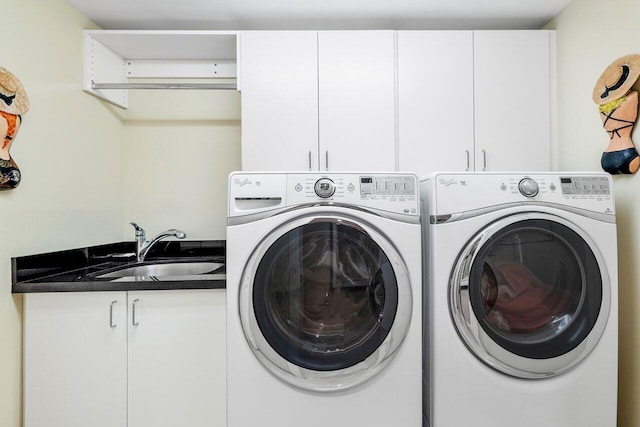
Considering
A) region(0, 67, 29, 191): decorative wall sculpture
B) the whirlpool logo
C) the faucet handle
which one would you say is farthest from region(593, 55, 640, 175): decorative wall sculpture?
region(0, 67, 29, 191): decorative wall sculpture

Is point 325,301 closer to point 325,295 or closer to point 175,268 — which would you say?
point 325,295

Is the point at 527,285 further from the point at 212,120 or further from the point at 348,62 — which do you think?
the point at 212,120

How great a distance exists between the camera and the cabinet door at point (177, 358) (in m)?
1.61

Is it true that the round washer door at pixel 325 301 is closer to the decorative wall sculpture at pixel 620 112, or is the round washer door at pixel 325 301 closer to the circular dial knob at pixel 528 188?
the circular dial knob at pixel 528 188

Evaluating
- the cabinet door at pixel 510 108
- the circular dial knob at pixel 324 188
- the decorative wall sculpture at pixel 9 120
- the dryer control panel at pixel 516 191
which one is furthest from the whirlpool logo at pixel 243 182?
the cabinet door at pixel 510 108

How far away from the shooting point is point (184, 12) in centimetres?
203

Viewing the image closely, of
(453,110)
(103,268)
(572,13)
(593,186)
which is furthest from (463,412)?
(572,13)

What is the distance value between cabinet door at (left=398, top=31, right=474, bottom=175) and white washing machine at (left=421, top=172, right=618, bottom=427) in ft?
1.99

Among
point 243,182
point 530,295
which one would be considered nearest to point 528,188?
point 530,295

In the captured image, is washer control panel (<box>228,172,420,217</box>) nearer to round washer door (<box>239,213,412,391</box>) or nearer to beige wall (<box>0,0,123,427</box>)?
round washer door (<box>239,213,412,391</box>)

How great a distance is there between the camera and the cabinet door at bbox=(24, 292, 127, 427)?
1.59 meters

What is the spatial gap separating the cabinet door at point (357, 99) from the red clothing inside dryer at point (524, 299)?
861mm

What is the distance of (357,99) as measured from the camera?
2070mm

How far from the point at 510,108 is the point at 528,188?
0.81m
